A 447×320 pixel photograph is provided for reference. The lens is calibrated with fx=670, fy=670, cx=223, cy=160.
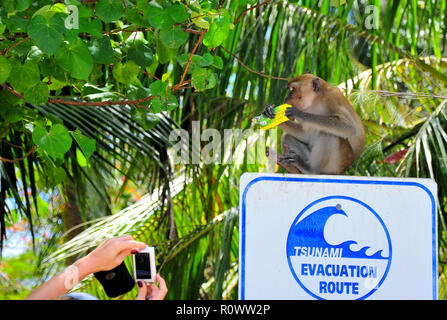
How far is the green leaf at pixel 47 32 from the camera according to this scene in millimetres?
2455

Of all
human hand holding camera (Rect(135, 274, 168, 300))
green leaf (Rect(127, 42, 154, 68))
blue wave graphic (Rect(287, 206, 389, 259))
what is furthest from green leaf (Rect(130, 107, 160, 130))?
blue wave graphic (Rect(287, 206, 389, 259))

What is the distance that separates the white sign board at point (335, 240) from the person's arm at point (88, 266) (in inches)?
17.0

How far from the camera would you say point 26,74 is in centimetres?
287

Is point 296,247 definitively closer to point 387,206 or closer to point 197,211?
point 387,206

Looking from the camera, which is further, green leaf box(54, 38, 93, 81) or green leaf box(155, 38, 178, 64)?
green leaf box(155, 38, 178, 64)

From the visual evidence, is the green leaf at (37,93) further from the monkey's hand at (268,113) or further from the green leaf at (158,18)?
the monkey's hand at (268,113)

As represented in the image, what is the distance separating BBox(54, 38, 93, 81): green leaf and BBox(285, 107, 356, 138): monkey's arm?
1380mm

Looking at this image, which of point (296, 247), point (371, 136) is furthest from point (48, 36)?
point (371, 136)

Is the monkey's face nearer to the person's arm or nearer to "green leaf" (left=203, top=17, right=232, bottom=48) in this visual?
"green leaf" (left=203, top=17, right=232, bottom=48)

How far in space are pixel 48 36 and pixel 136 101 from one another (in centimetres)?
75

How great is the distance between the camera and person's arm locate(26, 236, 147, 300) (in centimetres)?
222

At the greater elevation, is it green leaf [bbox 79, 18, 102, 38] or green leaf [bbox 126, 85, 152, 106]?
green leaf [bbox 79, 18, 102, 38]

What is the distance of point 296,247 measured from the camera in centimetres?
245
